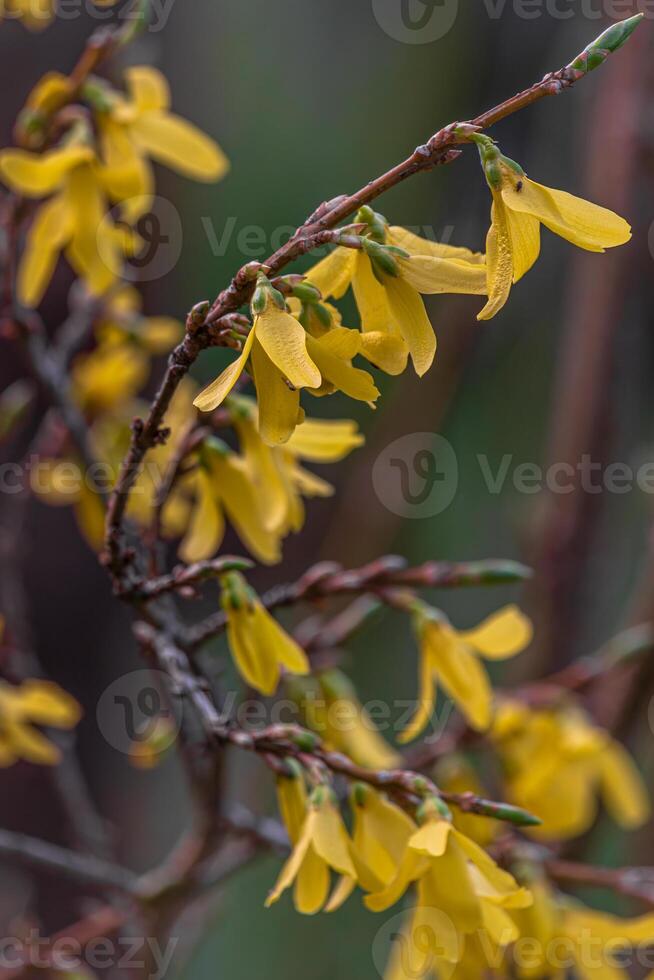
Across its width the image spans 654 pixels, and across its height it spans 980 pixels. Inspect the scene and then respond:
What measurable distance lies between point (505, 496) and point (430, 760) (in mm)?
1201

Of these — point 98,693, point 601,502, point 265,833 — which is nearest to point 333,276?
point 265,833

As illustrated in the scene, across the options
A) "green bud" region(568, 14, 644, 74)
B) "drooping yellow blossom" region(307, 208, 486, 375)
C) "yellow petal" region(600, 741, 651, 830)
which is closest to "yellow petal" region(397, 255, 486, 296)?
"drooping yellow blossom" region(307, 208, 486, 375)

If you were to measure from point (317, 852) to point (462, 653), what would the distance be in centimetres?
22

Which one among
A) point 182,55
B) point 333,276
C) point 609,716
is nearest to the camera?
point 333,276

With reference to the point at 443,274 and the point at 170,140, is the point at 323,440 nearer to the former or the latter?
the point at 443,274

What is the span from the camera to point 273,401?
1.61 ft

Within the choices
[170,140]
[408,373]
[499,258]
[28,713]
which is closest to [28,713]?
[28,713]

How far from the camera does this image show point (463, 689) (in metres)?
0.71

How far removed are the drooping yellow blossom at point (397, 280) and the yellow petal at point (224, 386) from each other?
64 mm

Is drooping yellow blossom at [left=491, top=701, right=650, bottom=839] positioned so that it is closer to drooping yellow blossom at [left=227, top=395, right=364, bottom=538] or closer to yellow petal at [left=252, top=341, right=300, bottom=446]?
drooping yellow blossom at [left=227, top=395, right=364, bottom=538]

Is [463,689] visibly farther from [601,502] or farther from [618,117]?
[618,117]

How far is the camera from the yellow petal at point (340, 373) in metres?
0.48

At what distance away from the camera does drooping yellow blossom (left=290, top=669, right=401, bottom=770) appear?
2.46ft

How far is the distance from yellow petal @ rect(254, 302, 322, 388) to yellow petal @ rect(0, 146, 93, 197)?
33cm
